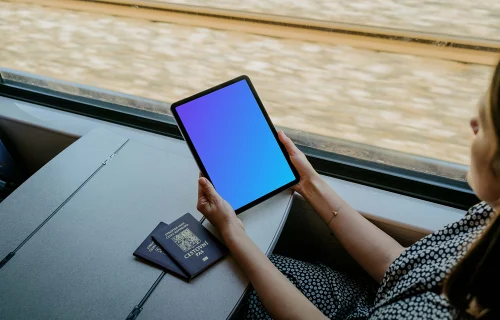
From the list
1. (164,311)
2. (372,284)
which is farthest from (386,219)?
(164,311)

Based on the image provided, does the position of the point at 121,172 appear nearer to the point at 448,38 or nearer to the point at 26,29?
the point at 448,38

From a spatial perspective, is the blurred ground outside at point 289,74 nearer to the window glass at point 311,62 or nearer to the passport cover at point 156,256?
the window glass at point 311,62

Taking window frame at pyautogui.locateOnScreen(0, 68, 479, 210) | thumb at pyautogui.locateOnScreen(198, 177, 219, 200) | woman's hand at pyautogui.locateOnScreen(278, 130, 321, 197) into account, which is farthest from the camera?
window frame at pyautogui.locateOnScreen(0, 68, 479, 210)

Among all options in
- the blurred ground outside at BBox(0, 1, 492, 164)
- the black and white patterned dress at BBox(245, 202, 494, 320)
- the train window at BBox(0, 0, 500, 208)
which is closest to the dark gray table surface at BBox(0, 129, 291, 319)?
the black and white patterned dress at BBox(245, 202, 494, 320)

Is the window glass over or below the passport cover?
over

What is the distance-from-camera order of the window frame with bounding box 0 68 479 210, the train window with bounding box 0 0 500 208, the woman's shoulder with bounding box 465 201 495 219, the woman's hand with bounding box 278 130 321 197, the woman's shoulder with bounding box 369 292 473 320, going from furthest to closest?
1. the train window with bounding box 0 0 500 208
2. the window frame with bounding box 0 68 479 210
3. the woman's hand with bounding box 278 130 321 197
4. the woman's shoulder with bounding box 465 201 495 219
5. the woman's shoulder with bounding box 369 292 473 320

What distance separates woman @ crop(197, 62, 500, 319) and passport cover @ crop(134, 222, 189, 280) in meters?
0.13

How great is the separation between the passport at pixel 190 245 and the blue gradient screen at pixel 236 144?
122mm

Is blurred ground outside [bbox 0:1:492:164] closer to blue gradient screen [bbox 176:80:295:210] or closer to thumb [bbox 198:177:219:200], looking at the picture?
blue gradient screen [bbox 176:80:295:210]

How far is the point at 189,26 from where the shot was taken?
7.97 feet

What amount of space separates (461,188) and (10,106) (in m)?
1.74

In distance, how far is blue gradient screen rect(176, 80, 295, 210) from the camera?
1094 millimetres

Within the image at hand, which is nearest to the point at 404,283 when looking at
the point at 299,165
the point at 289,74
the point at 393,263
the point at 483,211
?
the point at 393,263

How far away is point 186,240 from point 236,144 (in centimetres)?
30
